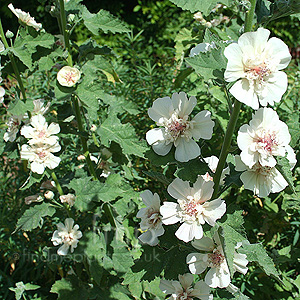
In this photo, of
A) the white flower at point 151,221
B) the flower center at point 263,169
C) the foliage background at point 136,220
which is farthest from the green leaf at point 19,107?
the flower center at point 263,169

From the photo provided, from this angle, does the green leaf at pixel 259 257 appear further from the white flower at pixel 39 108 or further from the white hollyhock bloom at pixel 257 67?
the white flower at pixel 39 108

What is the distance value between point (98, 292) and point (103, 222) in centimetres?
44

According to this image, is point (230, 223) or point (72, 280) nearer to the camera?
point (230, 223)

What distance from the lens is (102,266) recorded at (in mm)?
1916

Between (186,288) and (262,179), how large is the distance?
0.56m

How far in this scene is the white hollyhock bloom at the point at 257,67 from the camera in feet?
3.06

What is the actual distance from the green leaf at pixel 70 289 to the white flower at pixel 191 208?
107cm

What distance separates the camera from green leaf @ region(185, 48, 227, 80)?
3.22 feet

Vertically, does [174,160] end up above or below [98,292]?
above

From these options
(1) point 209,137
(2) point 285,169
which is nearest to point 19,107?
(1) point 209,137

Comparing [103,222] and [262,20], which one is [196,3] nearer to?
[262,20]

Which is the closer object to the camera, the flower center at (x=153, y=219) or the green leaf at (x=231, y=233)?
the green leaf at (x=231, y=233)

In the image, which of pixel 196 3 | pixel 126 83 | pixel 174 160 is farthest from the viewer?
pixel 126 83

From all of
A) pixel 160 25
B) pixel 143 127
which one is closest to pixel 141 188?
pixel 143 127
